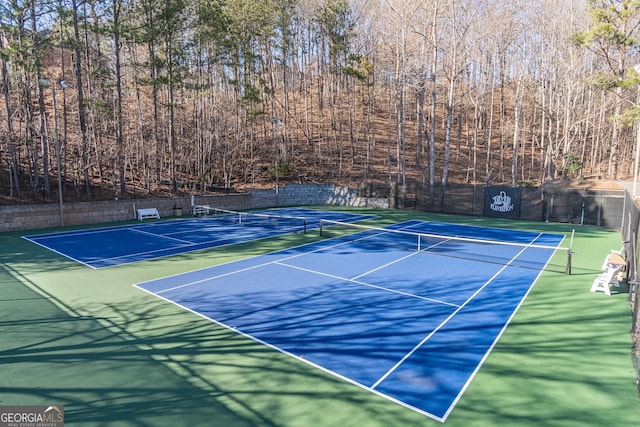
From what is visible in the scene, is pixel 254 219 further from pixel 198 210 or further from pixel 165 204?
pixel 165 204

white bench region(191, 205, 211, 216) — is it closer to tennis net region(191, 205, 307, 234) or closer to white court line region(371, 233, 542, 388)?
tennis net region(191, 205, 307, 234)

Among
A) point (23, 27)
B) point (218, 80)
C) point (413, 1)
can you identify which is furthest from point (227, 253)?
point (218, 80)

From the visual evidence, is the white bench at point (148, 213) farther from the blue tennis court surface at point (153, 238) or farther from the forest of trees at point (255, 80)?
the forest of trees at point (255, 80)

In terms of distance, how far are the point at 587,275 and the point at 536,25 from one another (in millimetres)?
28234

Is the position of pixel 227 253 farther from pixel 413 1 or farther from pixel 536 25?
pixel 536 25

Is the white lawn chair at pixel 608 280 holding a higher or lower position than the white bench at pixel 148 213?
lower

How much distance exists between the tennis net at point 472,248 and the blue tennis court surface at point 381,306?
4.0 inches

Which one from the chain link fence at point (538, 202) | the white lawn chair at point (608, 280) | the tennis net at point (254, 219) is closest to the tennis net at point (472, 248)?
the white lawn chair at point (608, 280)

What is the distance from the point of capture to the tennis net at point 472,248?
1234cm

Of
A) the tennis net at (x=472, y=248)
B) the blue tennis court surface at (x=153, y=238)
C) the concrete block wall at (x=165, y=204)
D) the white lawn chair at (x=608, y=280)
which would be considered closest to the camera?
the white lawn chair at (x=608, y=280)

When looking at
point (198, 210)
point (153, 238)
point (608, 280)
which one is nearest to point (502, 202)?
point (608, 280)

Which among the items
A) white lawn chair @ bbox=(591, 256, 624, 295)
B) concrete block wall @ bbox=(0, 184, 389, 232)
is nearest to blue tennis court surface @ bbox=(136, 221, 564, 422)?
white lawn chair @ bbox=(591, 256, 624, 295)

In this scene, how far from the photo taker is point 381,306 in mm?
8344

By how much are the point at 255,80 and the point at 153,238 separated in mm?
21997
